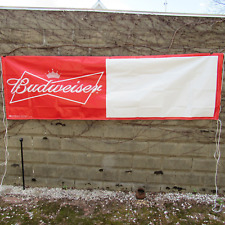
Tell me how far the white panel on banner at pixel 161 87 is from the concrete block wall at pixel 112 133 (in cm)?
17

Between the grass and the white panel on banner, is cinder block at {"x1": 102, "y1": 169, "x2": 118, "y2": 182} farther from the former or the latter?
the white panel on banner

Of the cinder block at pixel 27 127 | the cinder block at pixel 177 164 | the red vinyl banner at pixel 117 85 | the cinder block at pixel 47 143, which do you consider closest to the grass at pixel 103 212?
the cinder block at pixel 177 164

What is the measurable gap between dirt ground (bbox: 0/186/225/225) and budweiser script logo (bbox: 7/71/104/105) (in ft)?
5.31

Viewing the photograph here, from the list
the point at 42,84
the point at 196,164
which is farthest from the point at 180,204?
the point at 42,84

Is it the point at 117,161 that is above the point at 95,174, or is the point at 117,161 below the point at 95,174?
above

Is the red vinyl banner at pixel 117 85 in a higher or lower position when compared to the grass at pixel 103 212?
higher

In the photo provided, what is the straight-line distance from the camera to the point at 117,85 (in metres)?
2.89

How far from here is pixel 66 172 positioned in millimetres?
3221

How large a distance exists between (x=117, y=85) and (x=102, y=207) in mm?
1917

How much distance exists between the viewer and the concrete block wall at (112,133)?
9.34 ft

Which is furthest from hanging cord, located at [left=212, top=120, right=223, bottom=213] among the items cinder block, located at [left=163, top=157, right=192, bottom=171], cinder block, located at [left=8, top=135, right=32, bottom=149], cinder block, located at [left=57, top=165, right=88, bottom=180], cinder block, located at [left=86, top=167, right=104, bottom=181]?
cinder block, located at [left=8, top=135, right=32, bottom=149]

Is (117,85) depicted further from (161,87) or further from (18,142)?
(18,142)

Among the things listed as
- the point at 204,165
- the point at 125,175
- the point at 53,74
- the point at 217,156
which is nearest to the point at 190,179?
the point at 204,165

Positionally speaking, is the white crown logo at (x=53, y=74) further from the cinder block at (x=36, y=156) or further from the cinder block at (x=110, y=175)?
the cinder block at (x=110, y=175)
